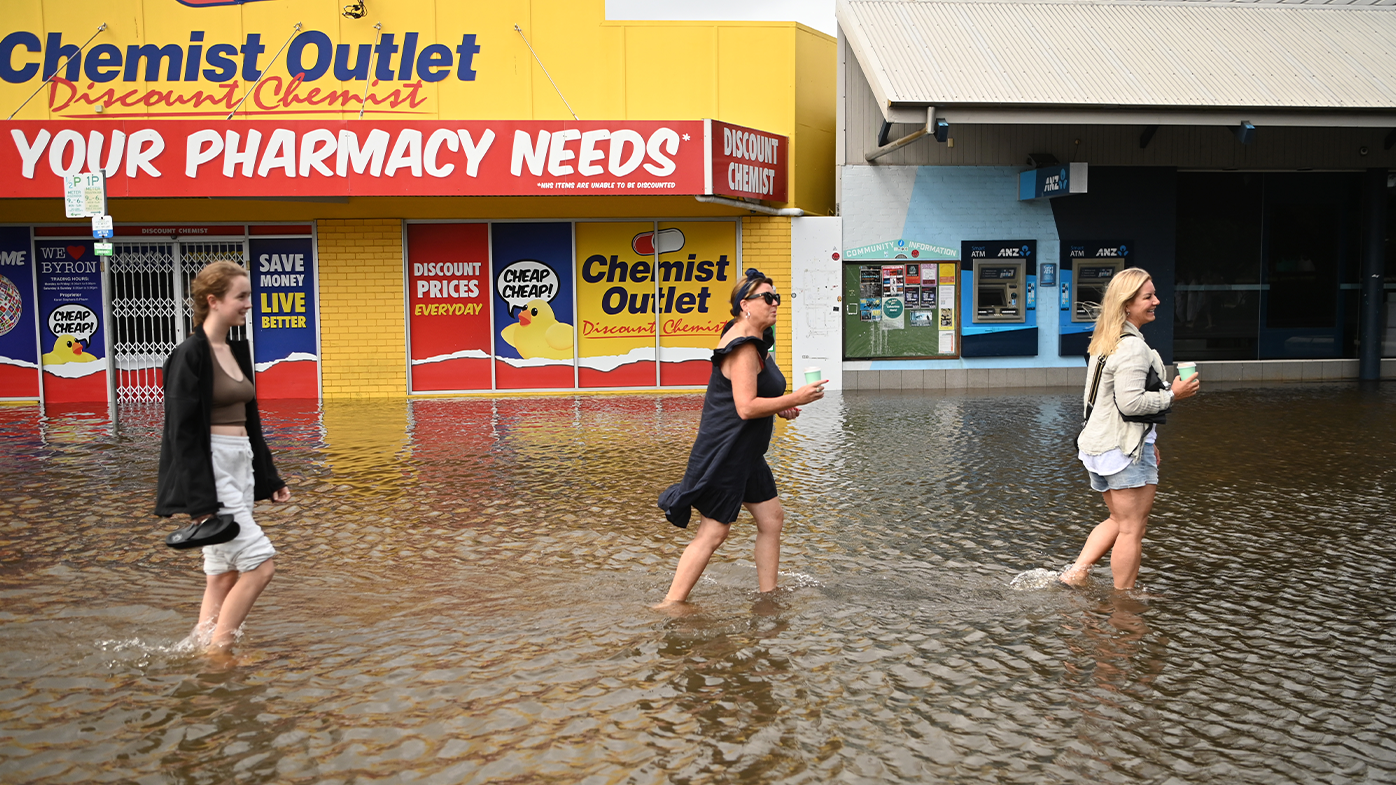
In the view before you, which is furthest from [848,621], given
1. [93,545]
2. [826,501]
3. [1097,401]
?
[93,545]

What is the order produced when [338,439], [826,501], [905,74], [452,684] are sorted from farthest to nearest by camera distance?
[905,74]
[338,439]
[826,501]
[452,684]

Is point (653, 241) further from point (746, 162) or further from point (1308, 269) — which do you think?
point (1308, 269)

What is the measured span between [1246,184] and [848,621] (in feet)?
51.9

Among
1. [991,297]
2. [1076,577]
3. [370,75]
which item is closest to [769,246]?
[991,297]

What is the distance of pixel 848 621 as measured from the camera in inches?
Result: 191

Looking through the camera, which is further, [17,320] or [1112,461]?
[17,320]

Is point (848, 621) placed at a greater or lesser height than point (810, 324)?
lesser

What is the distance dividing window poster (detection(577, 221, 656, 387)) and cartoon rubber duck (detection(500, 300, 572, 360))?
0.78 feet

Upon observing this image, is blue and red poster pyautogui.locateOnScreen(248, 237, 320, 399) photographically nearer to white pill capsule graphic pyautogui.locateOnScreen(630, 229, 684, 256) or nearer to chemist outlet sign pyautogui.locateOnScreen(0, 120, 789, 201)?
chemist outlet sign pyautogui.locateOnScreen(0, 120, 789, 201)

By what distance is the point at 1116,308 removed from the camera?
507 cm

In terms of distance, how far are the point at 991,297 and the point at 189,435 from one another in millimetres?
14306

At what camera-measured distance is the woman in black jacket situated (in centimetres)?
408

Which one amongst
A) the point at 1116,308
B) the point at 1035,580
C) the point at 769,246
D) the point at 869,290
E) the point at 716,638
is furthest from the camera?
the point at 869,290

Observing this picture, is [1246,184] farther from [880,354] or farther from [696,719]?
[696,719]
